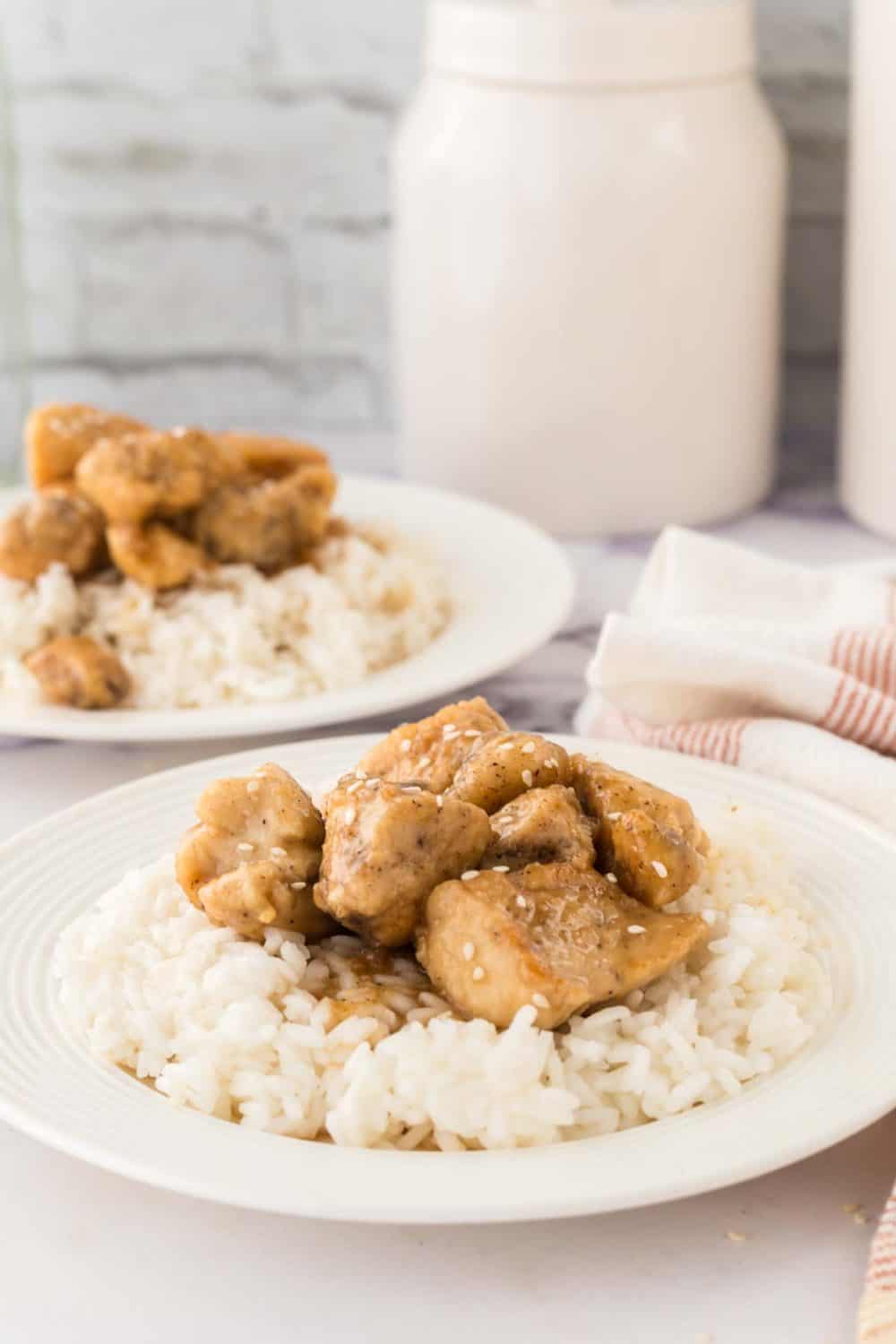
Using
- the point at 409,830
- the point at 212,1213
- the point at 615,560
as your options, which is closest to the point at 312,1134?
the point at 212,1213

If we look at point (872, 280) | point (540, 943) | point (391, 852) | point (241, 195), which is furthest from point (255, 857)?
point (241, 195)

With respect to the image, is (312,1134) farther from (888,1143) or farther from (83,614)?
(83,614)

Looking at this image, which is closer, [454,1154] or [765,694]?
[454,1154]

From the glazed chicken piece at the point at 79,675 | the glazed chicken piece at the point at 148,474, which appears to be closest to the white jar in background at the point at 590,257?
the glazed chicken piece at the point at 148,474

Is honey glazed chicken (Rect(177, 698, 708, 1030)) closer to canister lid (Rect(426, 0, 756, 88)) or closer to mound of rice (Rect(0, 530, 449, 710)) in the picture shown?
mound of rice (Rect(0, 530, 449, 710))

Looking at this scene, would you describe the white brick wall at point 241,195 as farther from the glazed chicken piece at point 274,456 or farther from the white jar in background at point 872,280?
the glazed chicken piece at point 274,456

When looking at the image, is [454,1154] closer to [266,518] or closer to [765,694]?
[765,694]
